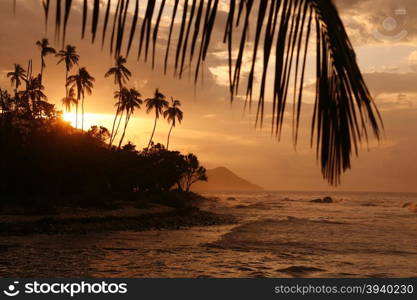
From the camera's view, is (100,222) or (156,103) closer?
(100,222)

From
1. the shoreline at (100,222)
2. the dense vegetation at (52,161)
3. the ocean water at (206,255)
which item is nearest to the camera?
the ocean water at (206,255)

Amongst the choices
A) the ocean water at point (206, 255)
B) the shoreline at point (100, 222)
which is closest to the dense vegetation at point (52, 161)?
the shoreline at point (100, 222)

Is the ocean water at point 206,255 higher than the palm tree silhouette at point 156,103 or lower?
lower

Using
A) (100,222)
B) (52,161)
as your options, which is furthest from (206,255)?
(52,161)

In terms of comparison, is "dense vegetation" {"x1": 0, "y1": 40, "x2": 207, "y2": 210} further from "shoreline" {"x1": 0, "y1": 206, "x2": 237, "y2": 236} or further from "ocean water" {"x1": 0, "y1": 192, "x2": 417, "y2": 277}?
"ocean water" {"x1": 0, "y1": 192, "x2": 417, "y2": 277}

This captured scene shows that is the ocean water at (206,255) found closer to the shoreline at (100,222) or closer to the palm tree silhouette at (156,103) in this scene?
the shoreline at (100,222)

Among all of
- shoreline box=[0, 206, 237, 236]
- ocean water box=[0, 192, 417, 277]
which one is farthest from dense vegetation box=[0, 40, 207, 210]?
ocean water box=[0, 192, 417, 277]

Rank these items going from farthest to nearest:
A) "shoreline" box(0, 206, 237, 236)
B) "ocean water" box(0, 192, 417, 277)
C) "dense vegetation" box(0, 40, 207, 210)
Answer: "dense vegetation" box(0, 40, 207, 210) → "shoreline" box(0, 206, 237, 236) → "ocean water" box(0, 192, 417, 277)

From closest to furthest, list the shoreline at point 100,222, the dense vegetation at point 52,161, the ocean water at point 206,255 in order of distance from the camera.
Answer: the ocean water at point 206,255 < the shoreline at point 100,222 < the dense vegetation at point 52,161

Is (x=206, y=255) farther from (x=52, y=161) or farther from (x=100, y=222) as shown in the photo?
(x=52, y=161)

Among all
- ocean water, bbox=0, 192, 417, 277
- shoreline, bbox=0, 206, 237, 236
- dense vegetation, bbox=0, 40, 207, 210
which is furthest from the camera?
dense vegetation, bbox=0, 40, 207, 210

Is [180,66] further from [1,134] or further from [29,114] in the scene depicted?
[29,114]

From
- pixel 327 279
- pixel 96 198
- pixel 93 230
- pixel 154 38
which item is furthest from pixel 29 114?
pixel 154 38

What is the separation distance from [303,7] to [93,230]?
24.3 metres
